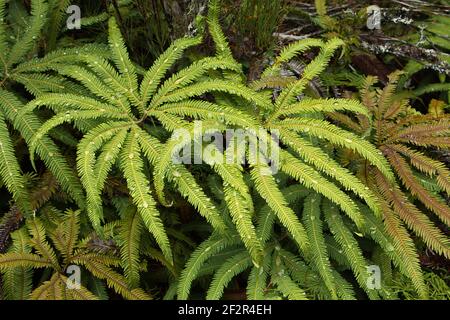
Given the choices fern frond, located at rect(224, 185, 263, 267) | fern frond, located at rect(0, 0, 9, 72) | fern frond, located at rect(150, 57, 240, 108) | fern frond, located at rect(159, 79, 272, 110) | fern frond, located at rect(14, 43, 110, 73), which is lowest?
fern frond, located at rect(224, 185, 263, 267)

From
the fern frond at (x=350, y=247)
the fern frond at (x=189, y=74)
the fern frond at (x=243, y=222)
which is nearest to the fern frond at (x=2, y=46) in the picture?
the fern frond at (x=189, y=74)

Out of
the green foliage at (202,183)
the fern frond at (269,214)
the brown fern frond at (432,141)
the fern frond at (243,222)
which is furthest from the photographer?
the brown fern frond at (432,141)

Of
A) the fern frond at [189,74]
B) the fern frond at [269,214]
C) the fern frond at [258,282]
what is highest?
the fern frond at [189,74]

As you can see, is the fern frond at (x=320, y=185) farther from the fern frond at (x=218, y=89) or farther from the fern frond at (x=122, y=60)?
the fern frond at (x=122, y=60)

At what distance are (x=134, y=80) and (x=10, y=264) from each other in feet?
3.70

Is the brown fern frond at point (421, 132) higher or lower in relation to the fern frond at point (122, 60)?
lower

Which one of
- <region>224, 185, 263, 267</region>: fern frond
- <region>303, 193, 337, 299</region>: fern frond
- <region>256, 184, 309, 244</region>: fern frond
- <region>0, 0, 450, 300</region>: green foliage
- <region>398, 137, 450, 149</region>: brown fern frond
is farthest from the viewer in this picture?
<region>398, 137, 450, 149</region>: brown fern frond

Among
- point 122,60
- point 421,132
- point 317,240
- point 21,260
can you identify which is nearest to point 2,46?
point 122,60

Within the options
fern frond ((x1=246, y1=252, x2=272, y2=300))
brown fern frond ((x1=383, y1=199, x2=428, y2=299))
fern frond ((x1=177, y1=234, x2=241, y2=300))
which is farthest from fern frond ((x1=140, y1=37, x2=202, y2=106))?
brown fern frond ((x1=383, y1=199, x2=428, y2=299))

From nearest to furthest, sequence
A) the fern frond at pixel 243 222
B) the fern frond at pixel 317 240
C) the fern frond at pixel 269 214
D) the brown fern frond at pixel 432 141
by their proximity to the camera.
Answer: the fern frond at pixel 243 222, the fern frond at pixel 317 240, the fern frond at pixel 269 214, the brown fern frond at pixel 432 141

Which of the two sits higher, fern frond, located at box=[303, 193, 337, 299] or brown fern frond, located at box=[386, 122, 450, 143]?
brown fern frond, located at box=[386, 122, 450, 143]

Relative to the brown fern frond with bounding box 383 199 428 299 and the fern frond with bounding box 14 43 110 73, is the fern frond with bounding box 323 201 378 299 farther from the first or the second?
the fern frond with bounding box 14 43 110 73

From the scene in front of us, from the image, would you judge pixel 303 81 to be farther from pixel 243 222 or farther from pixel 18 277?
pixel 18 277

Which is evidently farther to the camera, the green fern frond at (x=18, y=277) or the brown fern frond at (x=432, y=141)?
the brown fern frond at (x=432, y=141)
